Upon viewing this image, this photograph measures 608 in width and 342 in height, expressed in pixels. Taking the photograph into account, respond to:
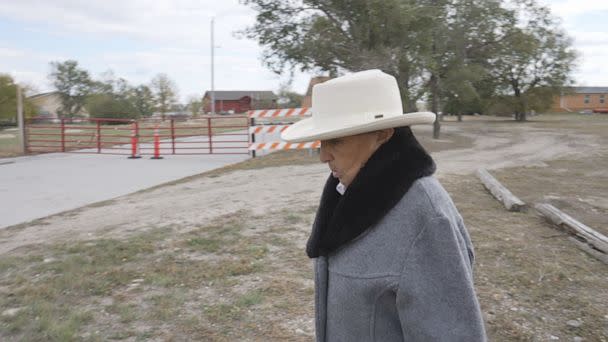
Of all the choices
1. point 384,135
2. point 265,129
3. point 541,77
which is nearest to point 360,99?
point 384,135

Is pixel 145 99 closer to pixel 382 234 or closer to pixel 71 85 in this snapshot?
pixel 71 85

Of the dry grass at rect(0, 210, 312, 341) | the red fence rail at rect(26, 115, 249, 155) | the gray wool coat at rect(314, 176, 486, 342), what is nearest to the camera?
the gray wool coat at rect(314, 176, 486, 342)

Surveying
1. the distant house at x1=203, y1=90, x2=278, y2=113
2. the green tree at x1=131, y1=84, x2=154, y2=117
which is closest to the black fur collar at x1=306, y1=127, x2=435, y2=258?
the green tree at x1=131, y1=84, x2=154, y2=117

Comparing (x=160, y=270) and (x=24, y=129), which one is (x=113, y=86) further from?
(x=160, y=270)

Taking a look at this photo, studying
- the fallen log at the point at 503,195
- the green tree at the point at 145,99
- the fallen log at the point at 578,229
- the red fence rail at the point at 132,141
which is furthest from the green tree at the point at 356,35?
the green tree at the point at 145,99

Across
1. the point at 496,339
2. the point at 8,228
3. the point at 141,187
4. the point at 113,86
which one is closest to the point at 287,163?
the point at 141,187

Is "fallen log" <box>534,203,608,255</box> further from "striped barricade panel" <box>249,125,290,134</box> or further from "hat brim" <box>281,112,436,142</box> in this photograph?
"striped barricade panel" <box>249,125,290,134</box>

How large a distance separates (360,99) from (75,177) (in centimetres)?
1146

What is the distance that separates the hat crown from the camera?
153 cm

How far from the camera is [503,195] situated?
757 centimetres

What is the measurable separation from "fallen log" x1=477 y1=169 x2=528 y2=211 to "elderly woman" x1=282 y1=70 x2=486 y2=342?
19.5ft

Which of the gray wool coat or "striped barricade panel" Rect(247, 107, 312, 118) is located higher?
"striped barricade panel" Rect(247, 107, 312, 118)

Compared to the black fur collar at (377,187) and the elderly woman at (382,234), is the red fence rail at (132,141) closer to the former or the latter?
the elderly woman at (382,234)

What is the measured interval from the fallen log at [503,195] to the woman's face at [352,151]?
610 cm
